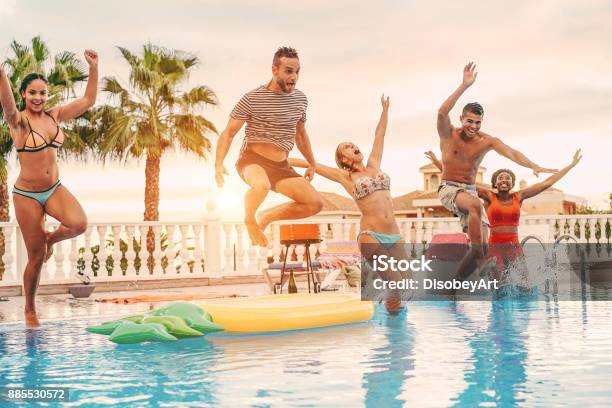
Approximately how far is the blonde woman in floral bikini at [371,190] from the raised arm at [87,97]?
8.57ft

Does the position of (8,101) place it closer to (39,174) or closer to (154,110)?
(39,174)

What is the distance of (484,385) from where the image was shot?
5777 mm

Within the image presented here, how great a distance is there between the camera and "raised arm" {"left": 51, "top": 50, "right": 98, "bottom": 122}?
30.4 ft

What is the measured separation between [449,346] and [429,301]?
5.28 m

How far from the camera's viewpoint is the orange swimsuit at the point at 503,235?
11.8 m

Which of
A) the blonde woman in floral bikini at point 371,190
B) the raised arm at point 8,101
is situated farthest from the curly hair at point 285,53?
the raised arm at point 8,101

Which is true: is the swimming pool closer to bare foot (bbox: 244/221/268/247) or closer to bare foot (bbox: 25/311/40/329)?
bare foot (bbox: 25/311/40/329)

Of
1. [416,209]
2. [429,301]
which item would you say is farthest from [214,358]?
[416,209]

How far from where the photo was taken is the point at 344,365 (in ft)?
22.1

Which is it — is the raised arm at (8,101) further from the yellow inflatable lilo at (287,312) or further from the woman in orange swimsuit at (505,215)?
the woman in orange swimsuit at (505,215)

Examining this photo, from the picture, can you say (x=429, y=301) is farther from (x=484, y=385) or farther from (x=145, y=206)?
(x=145, y=206)

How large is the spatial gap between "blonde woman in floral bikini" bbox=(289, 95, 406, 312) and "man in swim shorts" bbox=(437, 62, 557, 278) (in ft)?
3.47

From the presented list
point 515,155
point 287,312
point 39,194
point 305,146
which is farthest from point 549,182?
point 39,194

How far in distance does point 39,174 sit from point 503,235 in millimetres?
6213
